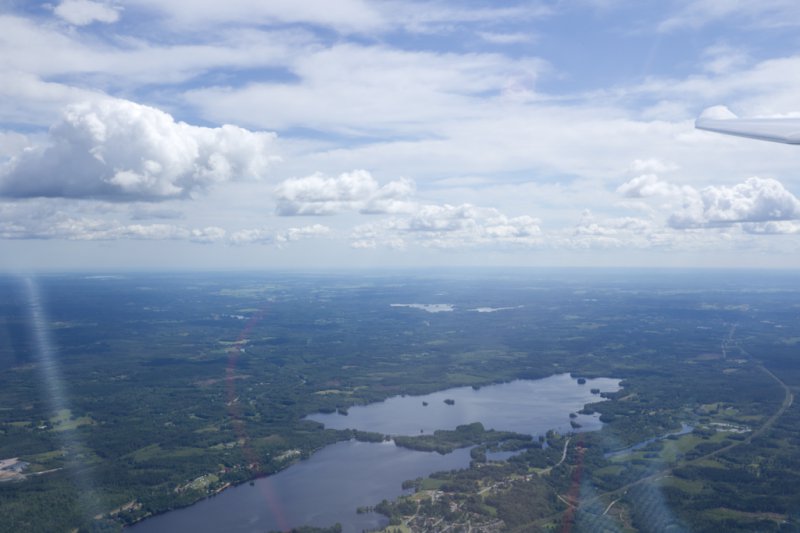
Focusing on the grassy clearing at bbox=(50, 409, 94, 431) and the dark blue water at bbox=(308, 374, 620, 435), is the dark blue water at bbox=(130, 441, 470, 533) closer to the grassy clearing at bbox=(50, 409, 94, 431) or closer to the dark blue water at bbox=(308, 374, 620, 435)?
the dark blue water at bbox=(308, 374, 620, 435)

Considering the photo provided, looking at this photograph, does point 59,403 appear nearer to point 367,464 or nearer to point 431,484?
point 367,464

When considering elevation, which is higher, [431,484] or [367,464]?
[431,484]

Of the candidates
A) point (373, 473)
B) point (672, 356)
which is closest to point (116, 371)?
point (373, 473)

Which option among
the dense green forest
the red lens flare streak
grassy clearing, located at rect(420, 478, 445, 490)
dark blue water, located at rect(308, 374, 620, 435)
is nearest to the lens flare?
the dense green forest

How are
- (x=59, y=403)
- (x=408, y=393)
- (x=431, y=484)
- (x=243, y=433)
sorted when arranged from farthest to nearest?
1. (x=408, y=393)
2. (x=59, y=403)
3. (x=243, y=433)
4. (x=431, y=484)

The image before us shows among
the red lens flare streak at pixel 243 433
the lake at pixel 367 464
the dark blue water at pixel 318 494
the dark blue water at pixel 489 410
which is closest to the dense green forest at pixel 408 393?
the red lens flare streak at pixel 243 433

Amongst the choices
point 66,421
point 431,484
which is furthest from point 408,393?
point 66,421
